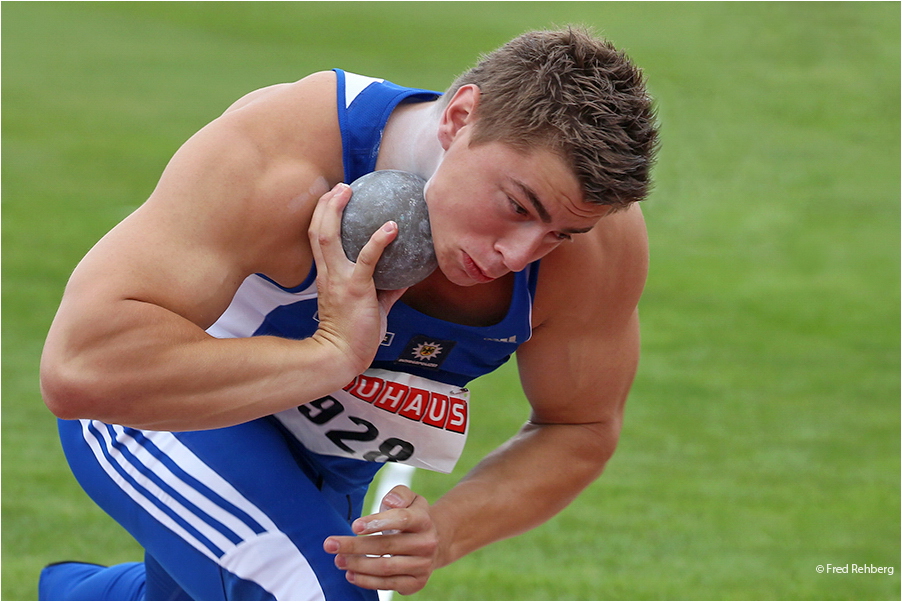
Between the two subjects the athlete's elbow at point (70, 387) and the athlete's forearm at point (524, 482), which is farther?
the athlete's forearm at point (524, 482)

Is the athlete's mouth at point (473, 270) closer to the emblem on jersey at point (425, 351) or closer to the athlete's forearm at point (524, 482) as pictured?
the emblem on jersey at point (425, 351)

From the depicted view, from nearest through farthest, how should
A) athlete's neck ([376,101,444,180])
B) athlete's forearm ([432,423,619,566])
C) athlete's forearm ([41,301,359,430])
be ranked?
athlete's forearm ([41,301,359,430]), athlete's neck ([376,101,444,180]), athlete's forearm ([432,423,619,566])

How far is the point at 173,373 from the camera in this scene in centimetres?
223

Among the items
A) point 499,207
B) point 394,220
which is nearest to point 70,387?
A: point 394,220

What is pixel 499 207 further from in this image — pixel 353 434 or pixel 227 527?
pixel 227 527

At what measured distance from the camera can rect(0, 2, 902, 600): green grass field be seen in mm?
5422

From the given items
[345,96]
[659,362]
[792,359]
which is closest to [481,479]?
[345,96]

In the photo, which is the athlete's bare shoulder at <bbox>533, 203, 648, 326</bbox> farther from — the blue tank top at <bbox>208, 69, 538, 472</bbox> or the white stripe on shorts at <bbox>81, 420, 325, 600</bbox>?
the white stripe on shorts at <bbox>81, 420, 325, 600</bbox>

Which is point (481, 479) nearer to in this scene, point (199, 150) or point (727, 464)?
point (199, 150)

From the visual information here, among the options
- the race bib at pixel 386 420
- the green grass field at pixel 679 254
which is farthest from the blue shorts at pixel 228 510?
the green grass field at pixel 679 254

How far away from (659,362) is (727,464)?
2043 millimetres

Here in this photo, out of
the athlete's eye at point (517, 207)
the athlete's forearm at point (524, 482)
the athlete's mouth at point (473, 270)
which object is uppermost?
the athlete's eye at point (517, 207)

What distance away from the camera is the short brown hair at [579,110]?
2.24 m

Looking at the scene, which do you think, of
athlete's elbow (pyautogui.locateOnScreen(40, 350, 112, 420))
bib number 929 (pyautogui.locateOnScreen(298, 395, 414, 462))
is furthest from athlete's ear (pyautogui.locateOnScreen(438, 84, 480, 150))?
athlete's elbow (pyautogui.locateOnScreen(40, 350, 112, 420))
